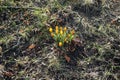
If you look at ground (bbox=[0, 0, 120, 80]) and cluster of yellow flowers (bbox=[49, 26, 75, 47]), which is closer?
ground (bbox=[0, 0, 120, 80])

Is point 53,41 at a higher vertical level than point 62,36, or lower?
lower

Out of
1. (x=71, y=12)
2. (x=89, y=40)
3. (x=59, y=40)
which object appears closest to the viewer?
(x=59, y=40)

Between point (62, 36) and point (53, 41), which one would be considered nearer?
point (62, 36)

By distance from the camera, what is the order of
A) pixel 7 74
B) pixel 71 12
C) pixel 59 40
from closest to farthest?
pixel 7 74, pixel 59 40, pixel 71 12

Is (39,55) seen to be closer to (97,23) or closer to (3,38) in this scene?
(3,38)

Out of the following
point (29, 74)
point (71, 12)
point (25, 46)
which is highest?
point (71, 12)

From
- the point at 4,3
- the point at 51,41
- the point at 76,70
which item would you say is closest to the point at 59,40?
the point at 51,41

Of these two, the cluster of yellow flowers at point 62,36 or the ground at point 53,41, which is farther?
the cluster of yellow flowers at point 62,36

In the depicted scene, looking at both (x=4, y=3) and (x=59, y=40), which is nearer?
(x=59, y=40)
